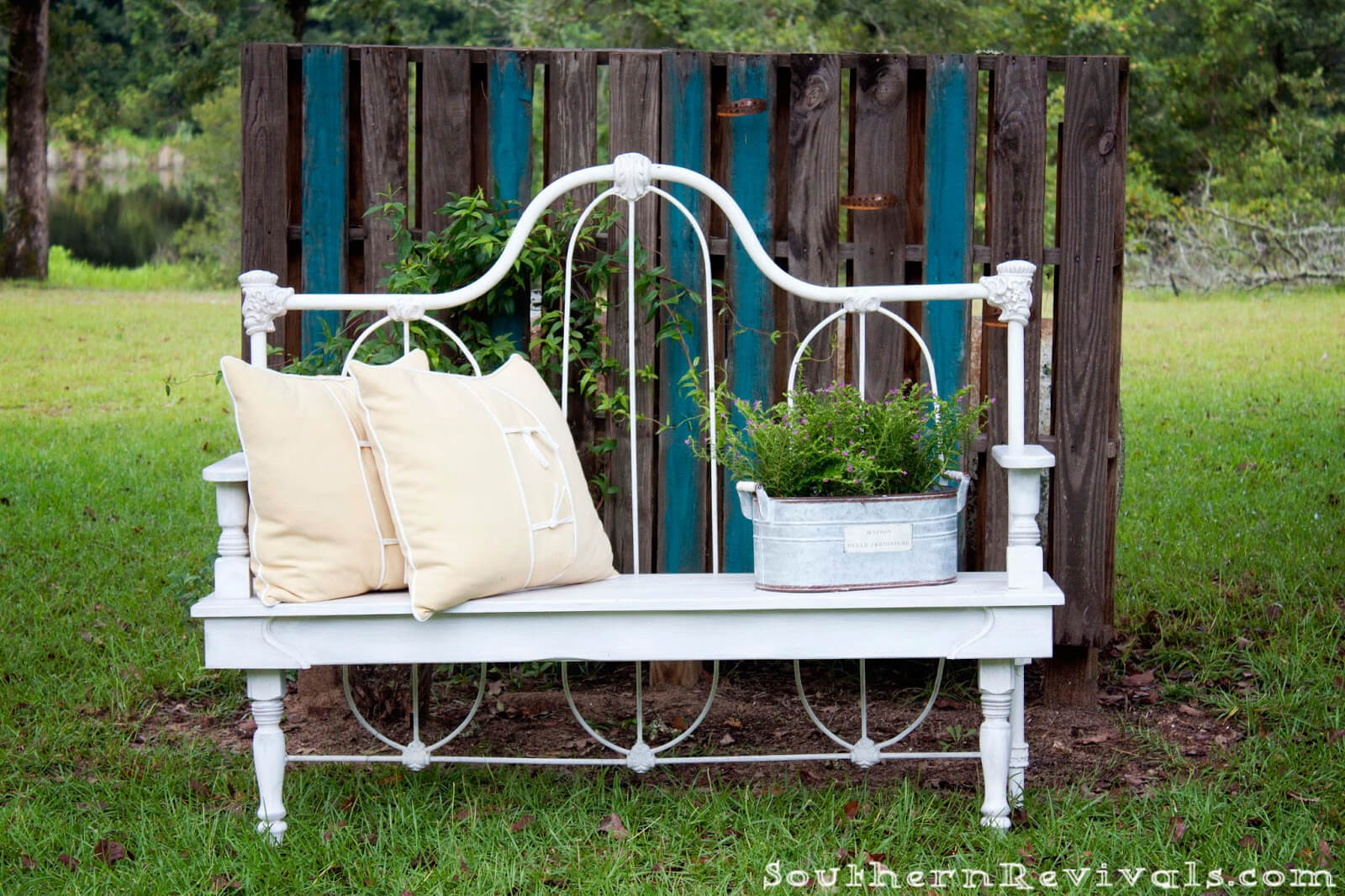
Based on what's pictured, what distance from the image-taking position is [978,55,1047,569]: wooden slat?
297 cm

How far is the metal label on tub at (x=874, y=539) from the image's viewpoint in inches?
92.2

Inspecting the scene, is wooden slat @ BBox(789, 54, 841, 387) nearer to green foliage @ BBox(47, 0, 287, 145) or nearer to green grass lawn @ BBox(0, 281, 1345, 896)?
green grass lawn @ BBox(0, 281, 1345, 896)

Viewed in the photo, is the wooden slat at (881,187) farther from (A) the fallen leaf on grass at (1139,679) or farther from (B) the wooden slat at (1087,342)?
(A) the fallen leaf on grass at (1139,679)

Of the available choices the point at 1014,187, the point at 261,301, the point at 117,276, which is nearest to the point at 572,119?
the point at 261,301

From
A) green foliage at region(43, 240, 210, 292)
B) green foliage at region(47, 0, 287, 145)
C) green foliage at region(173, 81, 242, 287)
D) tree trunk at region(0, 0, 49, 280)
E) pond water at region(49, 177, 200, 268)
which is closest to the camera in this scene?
tree trunk at region(0, 0, 49, 280)

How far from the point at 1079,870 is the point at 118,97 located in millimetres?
11568

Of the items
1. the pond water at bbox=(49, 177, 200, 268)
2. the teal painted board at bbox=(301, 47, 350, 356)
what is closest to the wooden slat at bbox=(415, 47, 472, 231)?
the teal painted board at bbox=(301, 47, 350, 356)

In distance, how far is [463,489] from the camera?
2283 mm

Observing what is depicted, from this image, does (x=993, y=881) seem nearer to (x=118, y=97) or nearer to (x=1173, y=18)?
(x=118, y=97)

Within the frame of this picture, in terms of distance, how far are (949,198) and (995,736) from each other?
4.18ft

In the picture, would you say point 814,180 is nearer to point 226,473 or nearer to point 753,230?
point 753,230

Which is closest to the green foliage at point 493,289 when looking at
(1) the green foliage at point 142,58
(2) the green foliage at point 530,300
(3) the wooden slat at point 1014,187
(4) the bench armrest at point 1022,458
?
(2) the green foliage at point 530,300

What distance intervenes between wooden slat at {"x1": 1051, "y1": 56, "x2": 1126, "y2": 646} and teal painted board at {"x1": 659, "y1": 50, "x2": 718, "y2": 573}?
0.84 m

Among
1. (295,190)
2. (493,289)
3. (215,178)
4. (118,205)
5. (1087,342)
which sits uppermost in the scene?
(215,178)
